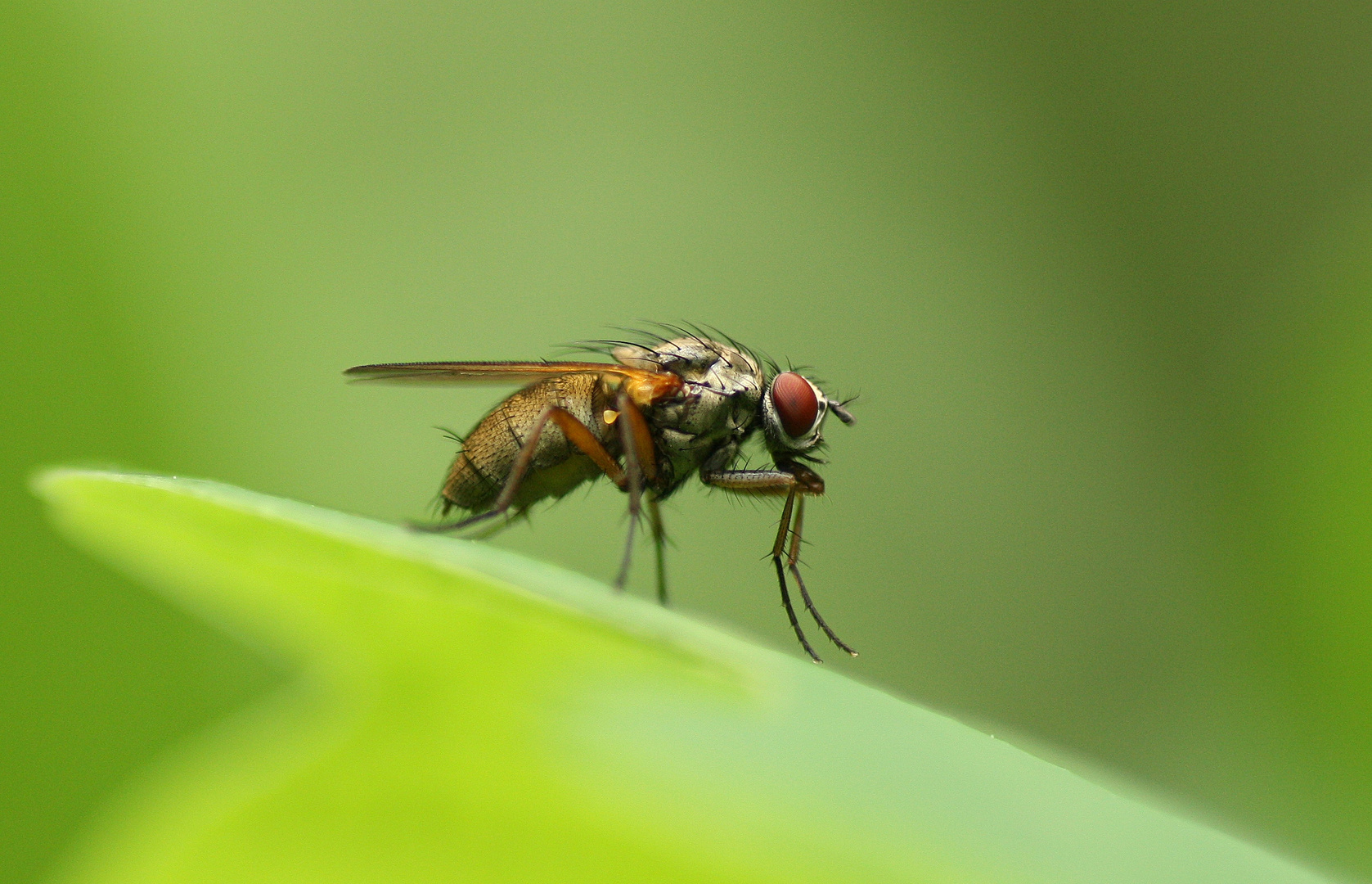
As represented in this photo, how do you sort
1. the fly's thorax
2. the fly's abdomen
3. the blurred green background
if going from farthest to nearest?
the fly's thorax → the fly's abdomen → the blurred green background

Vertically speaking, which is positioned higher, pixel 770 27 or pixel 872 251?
pixel 770 27

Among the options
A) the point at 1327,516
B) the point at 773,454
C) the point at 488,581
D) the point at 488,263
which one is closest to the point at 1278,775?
the point at 1327,516

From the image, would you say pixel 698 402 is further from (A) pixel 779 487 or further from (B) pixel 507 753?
(B) pixel 507 753

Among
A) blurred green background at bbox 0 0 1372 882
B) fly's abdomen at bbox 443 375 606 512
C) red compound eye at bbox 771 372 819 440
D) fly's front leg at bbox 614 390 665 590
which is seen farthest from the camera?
red compound eye at bbox 771 372 819 440

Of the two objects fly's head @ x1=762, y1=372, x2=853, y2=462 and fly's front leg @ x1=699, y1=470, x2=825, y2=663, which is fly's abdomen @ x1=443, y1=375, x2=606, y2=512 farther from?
fly's head @ x1=762, y1=372, x2=853, y2=462

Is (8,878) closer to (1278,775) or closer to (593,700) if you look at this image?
(593,700)

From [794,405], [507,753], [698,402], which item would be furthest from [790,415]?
[507,753]

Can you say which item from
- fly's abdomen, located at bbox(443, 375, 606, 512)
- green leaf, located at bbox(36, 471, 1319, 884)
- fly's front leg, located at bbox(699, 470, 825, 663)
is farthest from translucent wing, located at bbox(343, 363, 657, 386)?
green leaf, located at bbox(36, 471, 1319, 884)

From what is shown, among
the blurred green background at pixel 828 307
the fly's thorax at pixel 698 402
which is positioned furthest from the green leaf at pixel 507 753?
the fly's thorax at pixel 698 402
